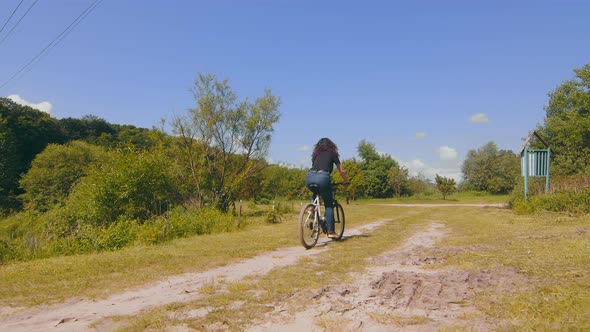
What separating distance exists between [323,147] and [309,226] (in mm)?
1722

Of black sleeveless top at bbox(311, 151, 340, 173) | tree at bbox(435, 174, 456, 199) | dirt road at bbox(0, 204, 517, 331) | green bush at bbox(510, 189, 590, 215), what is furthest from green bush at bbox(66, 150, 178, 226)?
tree at bbox(435, 174, 456, 199)

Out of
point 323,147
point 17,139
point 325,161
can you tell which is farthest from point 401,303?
point 17,139

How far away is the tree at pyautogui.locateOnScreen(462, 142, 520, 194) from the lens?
5697 cm

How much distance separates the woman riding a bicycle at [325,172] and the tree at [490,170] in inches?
2276

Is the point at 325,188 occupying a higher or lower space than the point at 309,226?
higher

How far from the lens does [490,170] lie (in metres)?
59.9

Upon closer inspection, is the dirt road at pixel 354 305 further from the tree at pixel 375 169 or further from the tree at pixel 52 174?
the tree at pixel 375 169

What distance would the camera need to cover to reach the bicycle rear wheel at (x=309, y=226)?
6949 mm

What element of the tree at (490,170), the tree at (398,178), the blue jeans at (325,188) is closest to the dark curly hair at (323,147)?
the blue jeans at (325,188)

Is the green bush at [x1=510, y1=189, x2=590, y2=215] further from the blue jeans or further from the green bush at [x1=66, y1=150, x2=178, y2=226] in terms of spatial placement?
the green bush at [x1=66, y1=150, x2=178, y2=226]

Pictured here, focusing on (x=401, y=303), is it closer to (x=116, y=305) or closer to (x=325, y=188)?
(x=116, y=305)

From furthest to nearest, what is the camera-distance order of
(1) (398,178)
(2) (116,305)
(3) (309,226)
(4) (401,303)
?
1. (1) (398,178)
2. (3) (309,226)
3. (2) (116,305)
4. (4) (401,303)

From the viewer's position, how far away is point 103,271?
5344 mm

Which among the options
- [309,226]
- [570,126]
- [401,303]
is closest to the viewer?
[401,303]
